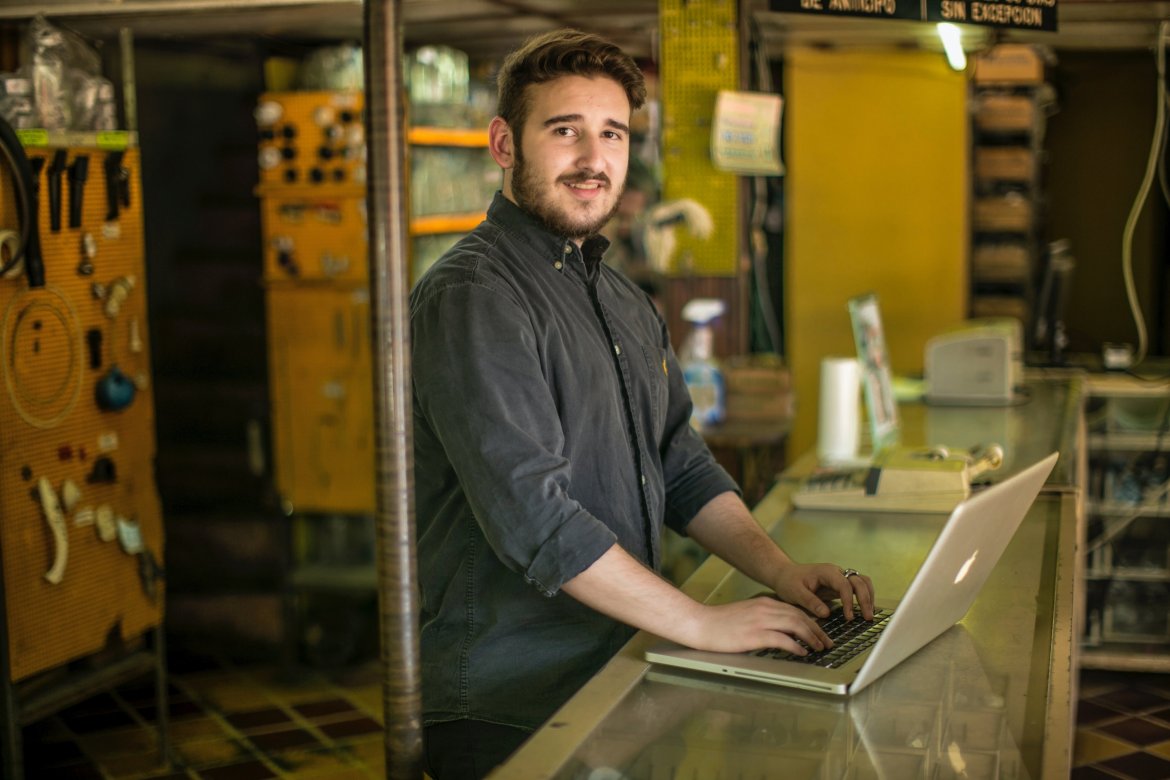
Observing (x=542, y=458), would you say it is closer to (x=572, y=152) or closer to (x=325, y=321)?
(x=572, y=152)

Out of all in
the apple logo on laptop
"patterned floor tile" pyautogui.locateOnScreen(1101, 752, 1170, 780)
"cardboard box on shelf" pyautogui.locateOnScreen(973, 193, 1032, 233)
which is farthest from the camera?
"cardboard box on shelf" pyautogui.locateOnScreen(973, 193, 1032, 233)

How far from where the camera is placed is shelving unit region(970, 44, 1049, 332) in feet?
22.4

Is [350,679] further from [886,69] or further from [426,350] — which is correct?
[886,69]

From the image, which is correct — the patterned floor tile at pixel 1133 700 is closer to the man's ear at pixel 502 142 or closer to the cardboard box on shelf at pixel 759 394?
the cardboard box on shelf at pixel 759 394

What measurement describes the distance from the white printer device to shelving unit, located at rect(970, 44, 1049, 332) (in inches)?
91.2

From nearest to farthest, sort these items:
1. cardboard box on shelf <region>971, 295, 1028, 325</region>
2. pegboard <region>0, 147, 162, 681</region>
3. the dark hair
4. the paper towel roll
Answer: the dark hair → pegboard <region>0, 147, 162, 681</region> → the paper towel roll → cardboard box on shelf <region>971, 295, 1028, 325</region>

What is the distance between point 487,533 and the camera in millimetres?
1842

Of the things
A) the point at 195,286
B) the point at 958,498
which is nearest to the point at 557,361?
the point at 958,498

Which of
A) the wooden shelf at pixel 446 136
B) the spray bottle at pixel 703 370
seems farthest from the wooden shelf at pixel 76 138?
the spray bottle at pixel 703 370

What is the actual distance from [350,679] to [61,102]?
7.99 feet

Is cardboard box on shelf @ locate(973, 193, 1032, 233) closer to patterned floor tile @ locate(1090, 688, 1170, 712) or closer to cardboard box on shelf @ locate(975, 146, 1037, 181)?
cardboard box on shelf @ locate(975, 146, 1037, 181)

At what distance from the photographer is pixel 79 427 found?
3797 mm

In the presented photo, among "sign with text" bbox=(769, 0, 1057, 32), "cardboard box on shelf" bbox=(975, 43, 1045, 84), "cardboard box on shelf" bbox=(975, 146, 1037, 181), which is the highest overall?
"cardboard box on shelf" bbox=(975, 43, 1045, 84)

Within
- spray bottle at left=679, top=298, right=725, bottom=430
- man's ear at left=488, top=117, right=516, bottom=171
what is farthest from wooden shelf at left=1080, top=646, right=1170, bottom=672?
man's ear at left=488, top=117, right=516, bottom=171
